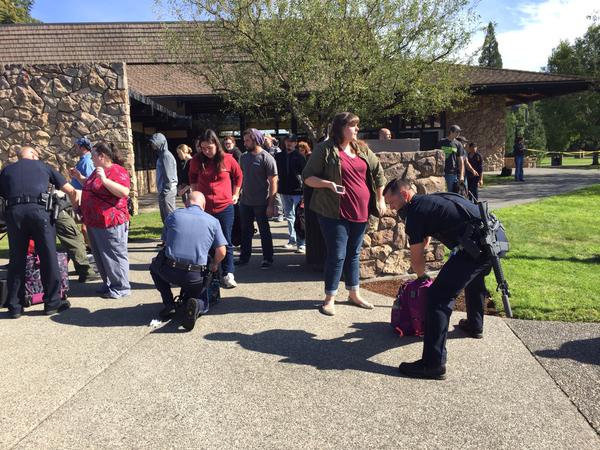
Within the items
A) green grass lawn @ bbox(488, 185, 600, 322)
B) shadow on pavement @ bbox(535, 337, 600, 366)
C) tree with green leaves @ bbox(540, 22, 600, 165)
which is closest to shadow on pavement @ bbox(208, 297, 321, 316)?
green grass lawn @ bbox(488, 185, 600, 322)

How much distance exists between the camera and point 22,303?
5.19 meters

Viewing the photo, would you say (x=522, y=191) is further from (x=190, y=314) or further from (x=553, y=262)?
(x=190, y=314)

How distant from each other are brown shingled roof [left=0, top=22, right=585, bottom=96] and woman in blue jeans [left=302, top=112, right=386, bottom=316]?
44.5ft

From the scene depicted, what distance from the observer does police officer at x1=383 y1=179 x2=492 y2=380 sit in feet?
11.4

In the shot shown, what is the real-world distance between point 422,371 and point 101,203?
3.63 metres

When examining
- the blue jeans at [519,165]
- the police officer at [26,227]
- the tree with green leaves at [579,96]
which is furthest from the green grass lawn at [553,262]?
the tree with green leaves at [579,96]

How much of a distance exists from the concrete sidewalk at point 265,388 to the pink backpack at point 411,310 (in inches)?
4.0

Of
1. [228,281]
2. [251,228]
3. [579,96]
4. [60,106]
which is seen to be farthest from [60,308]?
[579,96]

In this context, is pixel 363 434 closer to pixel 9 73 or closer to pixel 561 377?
pixel 561 377

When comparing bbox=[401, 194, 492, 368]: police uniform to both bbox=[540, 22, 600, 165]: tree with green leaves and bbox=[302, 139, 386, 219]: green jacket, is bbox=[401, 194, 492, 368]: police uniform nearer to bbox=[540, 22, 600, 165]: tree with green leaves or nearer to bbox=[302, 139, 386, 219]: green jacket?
bbox=[302, 139, 386, 219]: green jacket

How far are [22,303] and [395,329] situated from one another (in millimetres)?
3757

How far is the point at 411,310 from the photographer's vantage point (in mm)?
4152

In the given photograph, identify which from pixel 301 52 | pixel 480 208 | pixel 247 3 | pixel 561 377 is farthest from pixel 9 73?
pixel 561 377

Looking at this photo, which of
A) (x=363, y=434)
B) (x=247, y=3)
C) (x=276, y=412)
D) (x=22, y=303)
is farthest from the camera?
(x=247, y=3)
